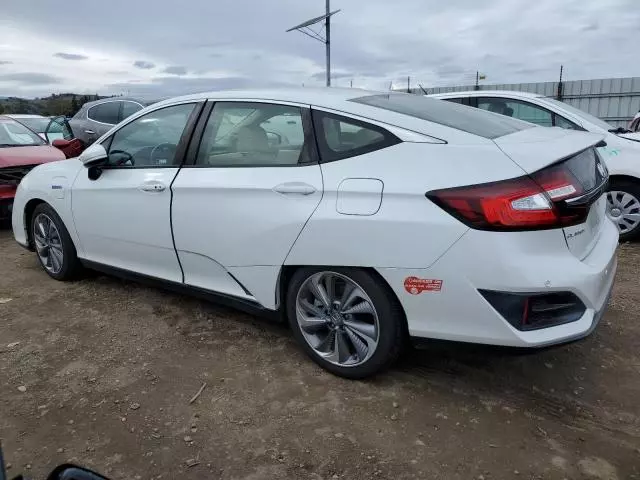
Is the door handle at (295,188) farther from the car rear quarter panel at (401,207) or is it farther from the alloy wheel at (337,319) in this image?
the alloy wheel at (337,319)

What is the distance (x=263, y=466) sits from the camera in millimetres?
2348

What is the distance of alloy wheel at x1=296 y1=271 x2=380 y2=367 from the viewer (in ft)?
9.10

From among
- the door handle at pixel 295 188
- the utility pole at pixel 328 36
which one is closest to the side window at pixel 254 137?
the door handle at pixel 295 188

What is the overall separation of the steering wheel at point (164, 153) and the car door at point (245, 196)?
195 mm

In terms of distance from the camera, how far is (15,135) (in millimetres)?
7789

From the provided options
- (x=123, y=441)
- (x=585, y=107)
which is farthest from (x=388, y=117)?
(x=585, y=107)

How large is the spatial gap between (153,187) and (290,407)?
A: 1.65 meters

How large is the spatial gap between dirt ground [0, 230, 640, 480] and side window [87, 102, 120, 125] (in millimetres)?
7901

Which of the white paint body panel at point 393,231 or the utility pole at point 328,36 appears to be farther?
the utility pole at point 328,36

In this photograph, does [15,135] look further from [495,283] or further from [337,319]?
[495,283]

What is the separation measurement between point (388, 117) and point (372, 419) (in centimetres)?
148

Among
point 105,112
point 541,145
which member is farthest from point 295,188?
point 105,112

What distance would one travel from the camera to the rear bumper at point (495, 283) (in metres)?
2.31

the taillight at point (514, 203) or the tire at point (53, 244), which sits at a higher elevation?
the taillight at point (514, 203)
